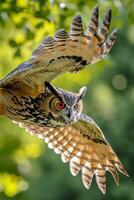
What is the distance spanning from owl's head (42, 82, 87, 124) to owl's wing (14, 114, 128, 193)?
0.90m

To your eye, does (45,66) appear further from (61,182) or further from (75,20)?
(61,182)

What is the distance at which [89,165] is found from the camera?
721cm

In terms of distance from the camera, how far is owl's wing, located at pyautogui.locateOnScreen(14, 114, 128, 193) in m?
7.06

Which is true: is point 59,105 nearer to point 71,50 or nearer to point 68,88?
point 71,50

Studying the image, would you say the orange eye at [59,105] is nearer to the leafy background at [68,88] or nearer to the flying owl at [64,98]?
the flying owl at [64,98]

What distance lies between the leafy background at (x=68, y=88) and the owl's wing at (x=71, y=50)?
1.30 metres

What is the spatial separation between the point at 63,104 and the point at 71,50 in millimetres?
704

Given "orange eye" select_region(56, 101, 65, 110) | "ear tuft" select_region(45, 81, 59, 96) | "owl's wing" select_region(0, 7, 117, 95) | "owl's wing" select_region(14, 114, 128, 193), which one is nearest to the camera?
"owl's wing" select_region(0, 7, 117, 95)

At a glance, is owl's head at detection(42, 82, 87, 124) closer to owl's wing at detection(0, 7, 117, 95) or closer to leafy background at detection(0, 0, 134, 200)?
owl's wing at detection(0, 7, 117, 95)

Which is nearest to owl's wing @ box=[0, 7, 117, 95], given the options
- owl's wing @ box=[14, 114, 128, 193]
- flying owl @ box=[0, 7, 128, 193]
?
flying owl @ box=[0, 7, 128, 193]

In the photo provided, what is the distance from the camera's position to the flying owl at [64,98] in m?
5.38

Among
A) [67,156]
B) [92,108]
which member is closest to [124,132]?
[92,108]

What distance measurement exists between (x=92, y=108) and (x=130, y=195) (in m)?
3.36

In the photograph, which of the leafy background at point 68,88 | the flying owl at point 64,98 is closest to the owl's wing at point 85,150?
the flying owl at point 64,98
